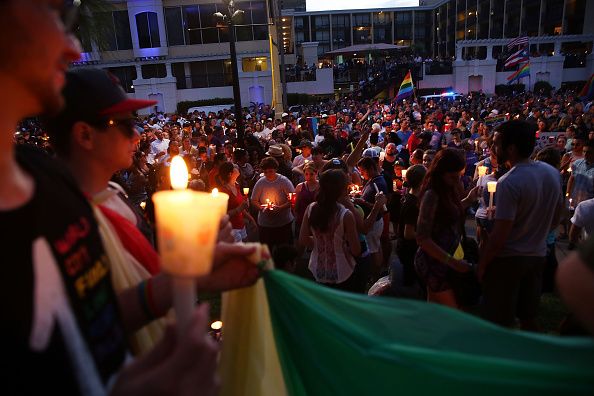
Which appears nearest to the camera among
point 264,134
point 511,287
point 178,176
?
point 178,176

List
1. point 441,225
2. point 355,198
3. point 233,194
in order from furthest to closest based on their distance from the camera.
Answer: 1. point 233,194
2. point 355,198
3. point 441,225

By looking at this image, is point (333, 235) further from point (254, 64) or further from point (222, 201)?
point (254, 64)

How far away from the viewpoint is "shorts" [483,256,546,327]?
3.59 metres

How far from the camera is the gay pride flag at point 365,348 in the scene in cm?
140

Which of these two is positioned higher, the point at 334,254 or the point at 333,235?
the point at 333,235

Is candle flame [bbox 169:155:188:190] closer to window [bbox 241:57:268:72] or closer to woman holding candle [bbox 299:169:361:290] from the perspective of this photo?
woman holding candle [bbox 299:169:361:290]

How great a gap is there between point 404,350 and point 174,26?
45.3 metres

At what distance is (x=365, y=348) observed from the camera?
1624 mm

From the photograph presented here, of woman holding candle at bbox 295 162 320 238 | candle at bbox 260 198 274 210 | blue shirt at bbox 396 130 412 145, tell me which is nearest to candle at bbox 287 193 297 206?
woman holding candle at bbox 295 162 320 238

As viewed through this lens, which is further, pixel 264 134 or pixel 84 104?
pixel 264 134

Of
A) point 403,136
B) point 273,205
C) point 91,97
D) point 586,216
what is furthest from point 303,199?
point 403,136

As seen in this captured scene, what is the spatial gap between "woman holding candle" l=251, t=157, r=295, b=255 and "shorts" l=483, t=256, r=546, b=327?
3.13 meters

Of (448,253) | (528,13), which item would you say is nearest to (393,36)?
(528,13)

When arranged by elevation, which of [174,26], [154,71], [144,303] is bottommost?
[144,303]
